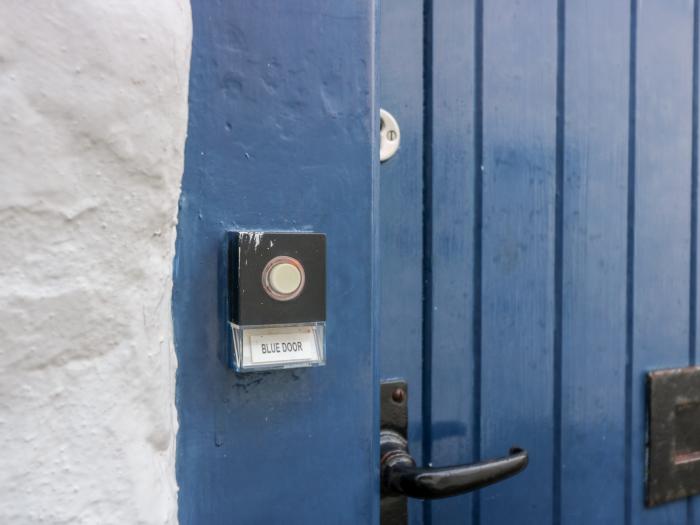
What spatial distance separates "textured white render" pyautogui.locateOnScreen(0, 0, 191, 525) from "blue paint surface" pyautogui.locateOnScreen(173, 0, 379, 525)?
0.07 ft

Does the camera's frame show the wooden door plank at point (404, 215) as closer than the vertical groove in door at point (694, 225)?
Yes

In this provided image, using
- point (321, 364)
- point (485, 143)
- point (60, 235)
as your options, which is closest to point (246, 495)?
point (321, 364)

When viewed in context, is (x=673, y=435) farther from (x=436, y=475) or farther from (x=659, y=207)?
(x=436, y=475)

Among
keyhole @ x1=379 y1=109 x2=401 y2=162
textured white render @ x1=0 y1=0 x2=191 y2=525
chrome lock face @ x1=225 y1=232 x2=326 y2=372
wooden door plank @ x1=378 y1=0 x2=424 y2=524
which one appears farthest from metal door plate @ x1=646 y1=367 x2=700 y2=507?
textured white render @ x1=0 y1=0 x2=191 y2=525

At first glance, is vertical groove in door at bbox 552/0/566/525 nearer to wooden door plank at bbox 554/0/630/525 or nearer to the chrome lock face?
wooden door plank at bbox 554/0/630/525

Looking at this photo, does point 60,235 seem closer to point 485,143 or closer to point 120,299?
point 120,299

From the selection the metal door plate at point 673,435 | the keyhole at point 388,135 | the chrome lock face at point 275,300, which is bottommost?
the metal door plate at point 673,435

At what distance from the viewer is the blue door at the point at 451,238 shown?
1.77 ft

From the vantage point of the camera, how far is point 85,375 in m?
0.47

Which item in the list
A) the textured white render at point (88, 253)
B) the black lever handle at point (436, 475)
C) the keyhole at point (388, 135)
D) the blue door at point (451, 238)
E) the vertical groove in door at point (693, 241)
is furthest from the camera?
the vertical groove in door at point (693, 241)

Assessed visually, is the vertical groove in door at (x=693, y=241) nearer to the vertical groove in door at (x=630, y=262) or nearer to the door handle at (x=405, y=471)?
the vertical groove in door at (x=630, y=262)

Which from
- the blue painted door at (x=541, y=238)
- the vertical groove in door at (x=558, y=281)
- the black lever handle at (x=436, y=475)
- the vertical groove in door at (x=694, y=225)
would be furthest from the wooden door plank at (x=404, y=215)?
the vertical groove in door at (x=694, y=225)

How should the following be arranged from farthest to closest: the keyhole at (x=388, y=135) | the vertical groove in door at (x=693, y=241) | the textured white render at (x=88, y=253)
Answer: the vertical groove in door at (x=693, y=241) → the keyhole at (x=388, y=135) → the textured white render at (x=88, y=253)

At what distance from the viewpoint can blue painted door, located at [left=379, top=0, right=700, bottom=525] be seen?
0.82 metres
